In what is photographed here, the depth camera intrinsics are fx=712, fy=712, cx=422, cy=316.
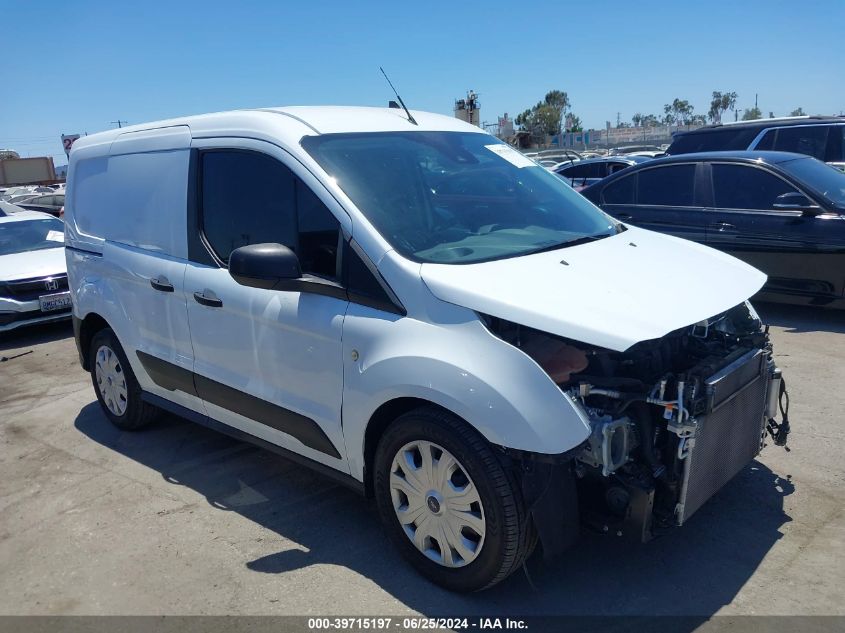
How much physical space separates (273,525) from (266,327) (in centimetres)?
106

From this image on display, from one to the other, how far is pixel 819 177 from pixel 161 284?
6.27m

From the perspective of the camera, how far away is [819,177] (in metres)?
7.04

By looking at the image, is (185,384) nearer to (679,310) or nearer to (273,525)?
(273,525)

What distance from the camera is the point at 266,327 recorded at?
354 centimetres

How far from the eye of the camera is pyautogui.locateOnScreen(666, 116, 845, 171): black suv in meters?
10.1

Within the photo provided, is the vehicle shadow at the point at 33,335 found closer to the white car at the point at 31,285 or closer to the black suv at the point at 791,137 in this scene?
the white car at the point at 31,285

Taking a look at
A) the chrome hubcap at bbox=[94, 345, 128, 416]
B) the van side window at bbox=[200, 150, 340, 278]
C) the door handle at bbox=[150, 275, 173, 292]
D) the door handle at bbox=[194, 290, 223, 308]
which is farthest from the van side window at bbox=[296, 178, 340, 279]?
the chrome hubcap at bbox=[94, 345, 128, 416]

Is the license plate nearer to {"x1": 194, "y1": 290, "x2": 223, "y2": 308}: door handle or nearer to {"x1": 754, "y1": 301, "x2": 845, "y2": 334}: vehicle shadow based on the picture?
{"x1": 194, "y1": 290, "x2": 223, "y2": 308}: door handle

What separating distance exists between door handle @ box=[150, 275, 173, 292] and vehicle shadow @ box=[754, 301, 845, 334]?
542 centimetres

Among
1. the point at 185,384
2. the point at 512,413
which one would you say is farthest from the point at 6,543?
the point at 512,413

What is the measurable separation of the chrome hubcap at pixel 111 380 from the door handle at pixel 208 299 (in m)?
1.41

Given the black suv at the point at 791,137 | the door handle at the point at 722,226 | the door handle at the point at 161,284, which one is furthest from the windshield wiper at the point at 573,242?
the black suv at the point at 791,137

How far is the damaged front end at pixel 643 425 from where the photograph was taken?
2.73 metres

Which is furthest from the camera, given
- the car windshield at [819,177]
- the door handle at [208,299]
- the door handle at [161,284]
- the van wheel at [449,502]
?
the car windshield at [819,177]
